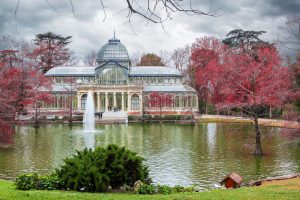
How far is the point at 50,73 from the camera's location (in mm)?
62906

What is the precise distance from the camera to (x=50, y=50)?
241 feet

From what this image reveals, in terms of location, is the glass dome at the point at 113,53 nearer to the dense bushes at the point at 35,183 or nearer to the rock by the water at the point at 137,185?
the dense bushes at the point at 35,183

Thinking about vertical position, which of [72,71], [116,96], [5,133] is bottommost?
[5,133]

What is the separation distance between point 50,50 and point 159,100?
2661 centimetres

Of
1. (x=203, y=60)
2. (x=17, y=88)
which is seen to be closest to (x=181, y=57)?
(x=203, y=60)

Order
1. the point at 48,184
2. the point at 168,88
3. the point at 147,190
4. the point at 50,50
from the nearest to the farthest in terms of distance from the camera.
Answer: the point at 147,190 → the point at 48,184 → the point at 168,88 → the point at 50,50

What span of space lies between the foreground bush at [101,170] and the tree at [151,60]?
65996 mm

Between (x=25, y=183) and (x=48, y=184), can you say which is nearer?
(x=25, y=183)

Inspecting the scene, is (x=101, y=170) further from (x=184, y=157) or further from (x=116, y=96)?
(x=116, y=96)

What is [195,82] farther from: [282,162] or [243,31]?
[282,162]

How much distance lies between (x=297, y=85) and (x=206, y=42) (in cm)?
4475

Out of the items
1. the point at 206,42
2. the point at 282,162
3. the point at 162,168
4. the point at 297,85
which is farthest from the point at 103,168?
the point at 206,42

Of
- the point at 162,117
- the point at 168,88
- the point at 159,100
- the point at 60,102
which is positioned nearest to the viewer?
the point at 162,117

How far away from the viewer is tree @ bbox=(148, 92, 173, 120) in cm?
5622
